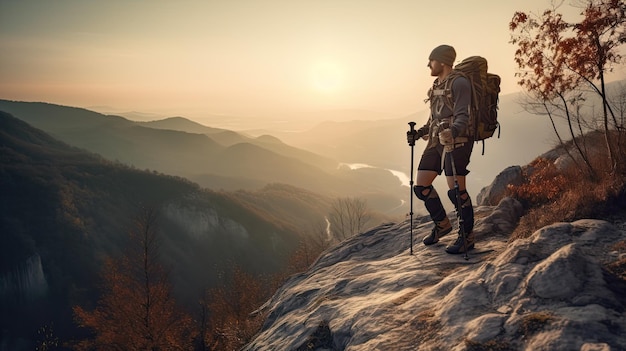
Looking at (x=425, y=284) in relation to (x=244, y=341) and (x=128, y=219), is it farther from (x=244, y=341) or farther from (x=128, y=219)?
(x=128, y=219)

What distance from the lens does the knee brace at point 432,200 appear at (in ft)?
24.4

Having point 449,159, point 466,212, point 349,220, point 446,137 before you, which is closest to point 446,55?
point 446,137

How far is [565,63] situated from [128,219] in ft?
277

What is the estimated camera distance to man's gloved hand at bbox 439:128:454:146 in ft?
21.1

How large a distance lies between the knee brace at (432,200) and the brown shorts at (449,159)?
1.41 feet

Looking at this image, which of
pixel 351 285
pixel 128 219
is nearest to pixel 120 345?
pixel 351 285

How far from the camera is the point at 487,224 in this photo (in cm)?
809

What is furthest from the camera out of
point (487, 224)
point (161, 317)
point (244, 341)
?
point (161, 317)

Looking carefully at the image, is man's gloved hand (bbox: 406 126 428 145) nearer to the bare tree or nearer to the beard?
the beard

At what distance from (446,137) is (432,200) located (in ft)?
5.47

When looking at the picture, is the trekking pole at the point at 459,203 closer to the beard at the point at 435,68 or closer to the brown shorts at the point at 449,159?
the brown shorts at the point at 449,159

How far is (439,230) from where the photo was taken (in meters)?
8.00

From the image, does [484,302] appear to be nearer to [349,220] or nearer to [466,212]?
[466,212]

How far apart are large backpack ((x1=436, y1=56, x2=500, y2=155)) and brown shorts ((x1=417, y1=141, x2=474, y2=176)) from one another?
284 millimetres
